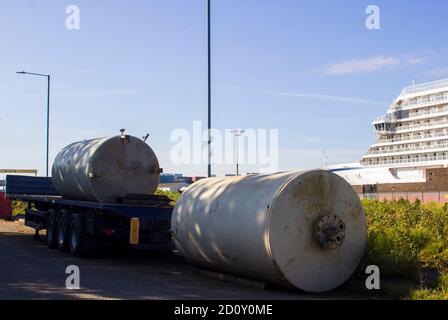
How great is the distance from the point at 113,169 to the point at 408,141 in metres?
76.3

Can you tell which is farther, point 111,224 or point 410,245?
point 111,224

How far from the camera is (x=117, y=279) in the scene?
1087 centimetres

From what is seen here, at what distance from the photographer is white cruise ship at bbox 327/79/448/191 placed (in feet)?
259

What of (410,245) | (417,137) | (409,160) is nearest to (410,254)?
(410,245)

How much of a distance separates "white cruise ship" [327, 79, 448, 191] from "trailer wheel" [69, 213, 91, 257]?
211 feet

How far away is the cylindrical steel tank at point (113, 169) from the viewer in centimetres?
1496

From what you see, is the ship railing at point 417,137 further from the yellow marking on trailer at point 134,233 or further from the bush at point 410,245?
the yellow marking on trailer at point 134,233

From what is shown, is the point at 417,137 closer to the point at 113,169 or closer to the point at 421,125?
the point at 421,125

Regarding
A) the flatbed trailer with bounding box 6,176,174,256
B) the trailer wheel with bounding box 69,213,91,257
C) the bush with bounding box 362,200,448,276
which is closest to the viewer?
the bush with bounding box 362,200,448,276

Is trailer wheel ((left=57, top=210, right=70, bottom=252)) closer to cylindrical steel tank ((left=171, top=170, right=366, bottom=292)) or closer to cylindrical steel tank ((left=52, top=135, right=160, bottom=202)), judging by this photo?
cylindrical steel tank ((left=52, top=135, right=160, bottom=202))

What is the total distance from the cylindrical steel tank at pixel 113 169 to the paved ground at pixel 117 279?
167 cm

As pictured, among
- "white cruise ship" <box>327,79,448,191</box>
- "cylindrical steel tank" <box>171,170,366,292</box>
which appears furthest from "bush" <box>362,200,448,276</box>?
"white cruise ship" <box>327,79,448,191</box>
